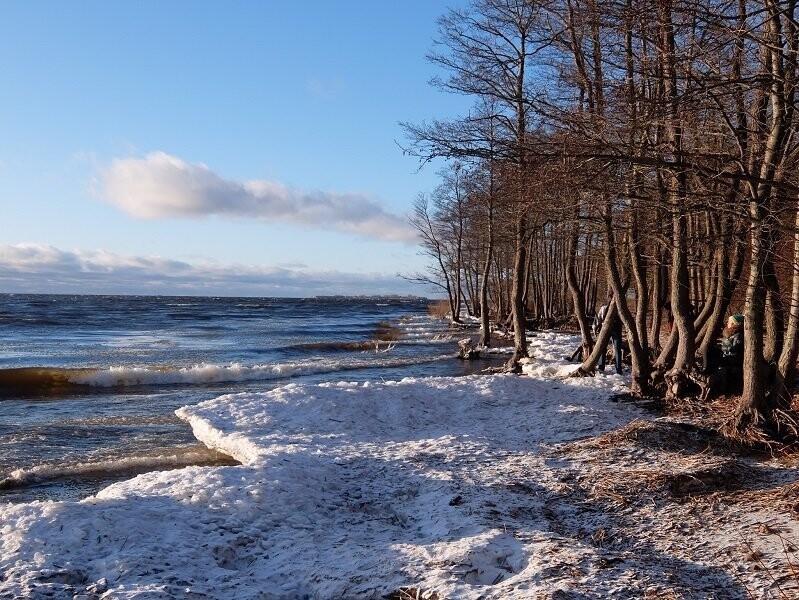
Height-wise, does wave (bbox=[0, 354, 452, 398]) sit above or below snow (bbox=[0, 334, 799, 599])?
below

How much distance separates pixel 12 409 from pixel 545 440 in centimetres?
1207

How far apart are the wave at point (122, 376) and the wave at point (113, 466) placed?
8643mm

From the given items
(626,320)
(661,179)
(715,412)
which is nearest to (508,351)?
(626,320)

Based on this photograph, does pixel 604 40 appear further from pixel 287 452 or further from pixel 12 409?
pixel 12 409

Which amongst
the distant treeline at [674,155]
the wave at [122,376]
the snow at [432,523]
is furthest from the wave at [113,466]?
the wave at [122,376]

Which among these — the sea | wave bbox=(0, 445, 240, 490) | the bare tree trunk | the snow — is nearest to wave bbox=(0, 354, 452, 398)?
the sea

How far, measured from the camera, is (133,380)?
19.0 meters

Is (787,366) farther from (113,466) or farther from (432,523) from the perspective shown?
(113,466)

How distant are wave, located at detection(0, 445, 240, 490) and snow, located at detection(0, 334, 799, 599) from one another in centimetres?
33

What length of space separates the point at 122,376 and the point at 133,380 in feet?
1.40

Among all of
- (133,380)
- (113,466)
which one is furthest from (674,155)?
(133,380)

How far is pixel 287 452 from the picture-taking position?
27.0 ft

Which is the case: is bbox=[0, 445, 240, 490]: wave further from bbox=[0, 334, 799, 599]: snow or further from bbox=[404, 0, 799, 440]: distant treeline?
bbox=[404, 0, 799, 440]: distant treeline

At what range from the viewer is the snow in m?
4.68
